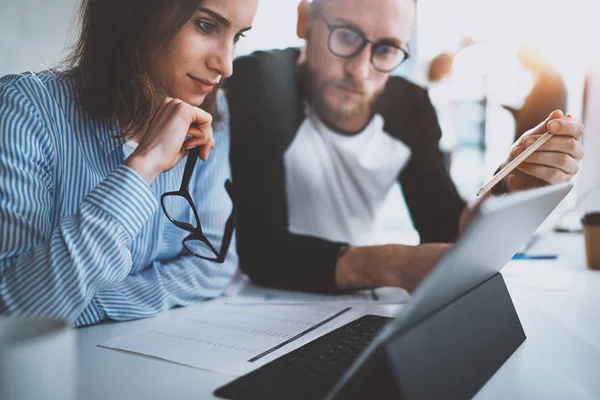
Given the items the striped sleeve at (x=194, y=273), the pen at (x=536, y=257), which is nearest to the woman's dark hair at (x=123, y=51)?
A: the striped sleeve at (x=194, y=273)

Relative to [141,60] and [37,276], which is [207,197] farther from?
[37,276]

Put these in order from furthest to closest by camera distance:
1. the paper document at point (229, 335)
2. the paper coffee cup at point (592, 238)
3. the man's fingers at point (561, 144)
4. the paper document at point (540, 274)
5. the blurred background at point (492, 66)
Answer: the blurred background at point (492, 66) < the paper coffee cup at point (592, 238) < the paper document at point (540, 274) < the man's fingers at point (561, 144) < the paper document at point (229, 335)

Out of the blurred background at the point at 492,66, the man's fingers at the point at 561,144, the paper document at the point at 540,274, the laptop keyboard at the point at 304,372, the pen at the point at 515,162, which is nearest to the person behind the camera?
the laptop keyboard at the point at 304,372

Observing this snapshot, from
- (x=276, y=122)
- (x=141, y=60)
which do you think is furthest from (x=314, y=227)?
(x=141, y=60)

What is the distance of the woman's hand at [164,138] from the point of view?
761 millimetres

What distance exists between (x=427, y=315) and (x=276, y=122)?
94 cm

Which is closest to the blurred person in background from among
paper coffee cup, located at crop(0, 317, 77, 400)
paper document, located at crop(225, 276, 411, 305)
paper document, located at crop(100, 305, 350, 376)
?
paper document, located at crop(225, 276, 411, 305)

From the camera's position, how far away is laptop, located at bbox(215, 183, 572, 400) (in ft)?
1.47

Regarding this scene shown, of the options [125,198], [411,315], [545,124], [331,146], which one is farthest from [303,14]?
[411,315]

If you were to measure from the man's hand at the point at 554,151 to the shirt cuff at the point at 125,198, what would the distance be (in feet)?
2.42

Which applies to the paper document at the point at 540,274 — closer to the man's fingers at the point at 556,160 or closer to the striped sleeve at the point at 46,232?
the man's fingers at the point at 556,160

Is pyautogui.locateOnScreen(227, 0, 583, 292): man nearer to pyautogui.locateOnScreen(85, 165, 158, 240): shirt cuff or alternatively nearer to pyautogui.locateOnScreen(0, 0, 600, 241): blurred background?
pyautogui.locateOnScreen(0, 0, 600, 241): blurred background

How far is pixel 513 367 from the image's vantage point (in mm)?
654

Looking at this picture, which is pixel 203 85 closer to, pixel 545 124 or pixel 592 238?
pixel 545 124
